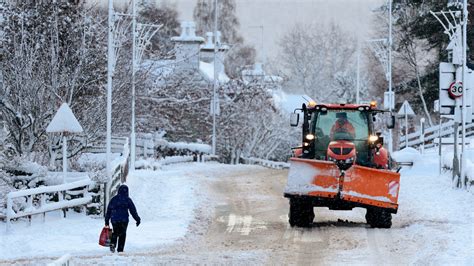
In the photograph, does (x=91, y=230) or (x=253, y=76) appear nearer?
(x=91, y=230)

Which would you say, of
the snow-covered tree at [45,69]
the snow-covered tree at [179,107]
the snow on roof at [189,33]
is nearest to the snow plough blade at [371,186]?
the snow-covered tree at [45,69]

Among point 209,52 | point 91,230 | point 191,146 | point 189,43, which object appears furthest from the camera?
point 209,52

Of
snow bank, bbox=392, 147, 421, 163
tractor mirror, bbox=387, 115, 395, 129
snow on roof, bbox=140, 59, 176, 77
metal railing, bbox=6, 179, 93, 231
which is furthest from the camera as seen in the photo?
snow on roof, bbox=140, 59, 176, 77

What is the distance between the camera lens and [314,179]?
22.8 m

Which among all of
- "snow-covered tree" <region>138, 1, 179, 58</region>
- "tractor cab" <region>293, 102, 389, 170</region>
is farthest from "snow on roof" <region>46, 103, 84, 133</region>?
"snow-covered tree" <region>138, 1, 179, 58</region>

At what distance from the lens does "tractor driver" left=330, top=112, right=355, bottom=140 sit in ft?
79.5

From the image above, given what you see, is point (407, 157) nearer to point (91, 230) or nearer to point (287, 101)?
point (91, 230)

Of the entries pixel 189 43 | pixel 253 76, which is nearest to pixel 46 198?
pixel 189 43

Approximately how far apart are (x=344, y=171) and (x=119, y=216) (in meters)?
5.28

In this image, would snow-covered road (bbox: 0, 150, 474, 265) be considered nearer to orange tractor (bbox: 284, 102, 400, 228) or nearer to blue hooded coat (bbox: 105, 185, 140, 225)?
orange tractor (bbox: 284, 102, 400, 228)

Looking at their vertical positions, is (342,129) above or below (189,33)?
below

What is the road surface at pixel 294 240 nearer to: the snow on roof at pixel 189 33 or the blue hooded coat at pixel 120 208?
the blue hooded coat at pixel 120 208

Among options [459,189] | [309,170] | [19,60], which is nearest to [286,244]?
[309,170]

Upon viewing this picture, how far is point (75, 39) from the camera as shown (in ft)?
122
